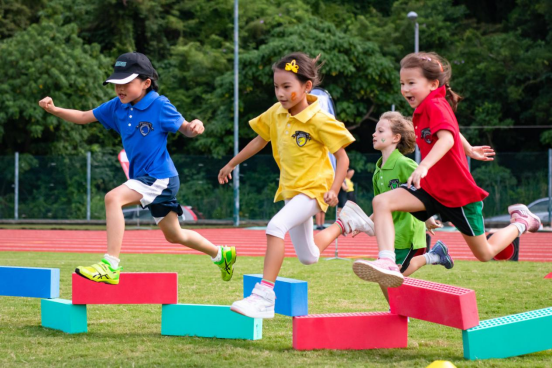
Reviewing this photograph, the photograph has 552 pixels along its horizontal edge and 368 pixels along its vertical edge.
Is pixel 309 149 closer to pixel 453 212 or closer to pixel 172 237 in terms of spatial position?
pixel 453 212

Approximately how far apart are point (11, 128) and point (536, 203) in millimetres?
19965

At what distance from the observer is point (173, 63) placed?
33.8m

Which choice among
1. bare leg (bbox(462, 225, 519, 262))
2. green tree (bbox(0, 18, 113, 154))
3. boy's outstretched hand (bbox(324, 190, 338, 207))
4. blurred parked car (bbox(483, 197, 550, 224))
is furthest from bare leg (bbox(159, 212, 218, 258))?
green tree (bbox(0, 18, 113, 154))

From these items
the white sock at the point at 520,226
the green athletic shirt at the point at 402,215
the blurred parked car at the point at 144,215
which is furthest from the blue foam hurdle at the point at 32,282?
the blurred parked car at the point at 144,215

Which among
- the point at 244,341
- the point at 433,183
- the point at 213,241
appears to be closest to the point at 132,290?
the point at 244,341

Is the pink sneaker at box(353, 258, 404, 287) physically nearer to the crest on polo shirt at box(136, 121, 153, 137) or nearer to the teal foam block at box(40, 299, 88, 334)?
the crest on polo shirt at box(136, 121, 153, 137)

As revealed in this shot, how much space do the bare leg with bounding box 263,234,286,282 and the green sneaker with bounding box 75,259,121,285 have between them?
1.19 m

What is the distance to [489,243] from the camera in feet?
18.9

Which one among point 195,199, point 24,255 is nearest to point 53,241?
point 24,255

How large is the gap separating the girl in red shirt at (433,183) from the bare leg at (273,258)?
0.70 m

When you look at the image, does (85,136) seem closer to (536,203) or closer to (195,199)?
(195,199)

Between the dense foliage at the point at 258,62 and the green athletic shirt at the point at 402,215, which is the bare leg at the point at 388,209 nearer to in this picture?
the green athletic shirt at the point at 402,215

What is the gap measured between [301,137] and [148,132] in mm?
1345

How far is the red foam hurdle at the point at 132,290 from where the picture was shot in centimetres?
607
